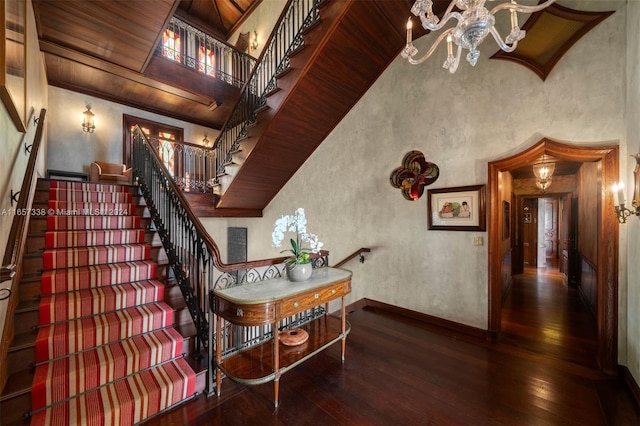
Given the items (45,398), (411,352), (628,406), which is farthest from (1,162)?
(628,406)

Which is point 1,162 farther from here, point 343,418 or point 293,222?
point 343,418

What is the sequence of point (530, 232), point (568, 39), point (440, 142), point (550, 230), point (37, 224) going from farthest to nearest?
point (550, 230) → point (530, 232) → point (440, 142) → point (37, 224) → point (568, 39)

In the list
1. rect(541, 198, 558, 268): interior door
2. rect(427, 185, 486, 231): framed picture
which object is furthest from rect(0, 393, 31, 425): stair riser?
rect(541, 198, 558, 268): interior door

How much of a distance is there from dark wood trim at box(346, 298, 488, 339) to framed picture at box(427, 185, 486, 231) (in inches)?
49.7

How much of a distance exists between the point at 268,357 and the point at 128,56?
5722 mm

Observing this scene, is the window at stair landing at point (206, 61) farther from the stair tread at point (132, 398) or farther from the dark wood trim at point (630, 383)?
the dark wood trim at point (630, 383)

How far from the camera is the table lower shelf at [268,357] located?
2016 mm

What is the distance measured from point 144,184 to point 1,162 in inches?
90.9

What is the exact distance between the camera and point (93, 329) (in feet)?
6.68

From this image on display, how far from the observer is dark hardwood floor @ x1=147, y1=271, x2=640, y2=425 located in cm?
195

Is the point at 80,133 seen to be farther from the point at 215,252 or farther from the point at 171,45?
the point at 215,252

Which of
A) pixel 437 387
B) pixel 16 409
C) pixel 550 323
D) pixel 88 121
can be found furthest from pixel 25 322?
pixel 550 323

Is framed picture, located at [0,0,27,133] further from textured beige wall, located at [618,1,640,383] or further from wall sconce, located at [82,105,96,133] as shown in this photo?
textured beige wall, located at [618,1,640,383]

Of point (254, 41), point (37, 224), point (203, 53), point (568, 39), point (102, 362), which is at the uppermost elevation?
point (254, 41)
